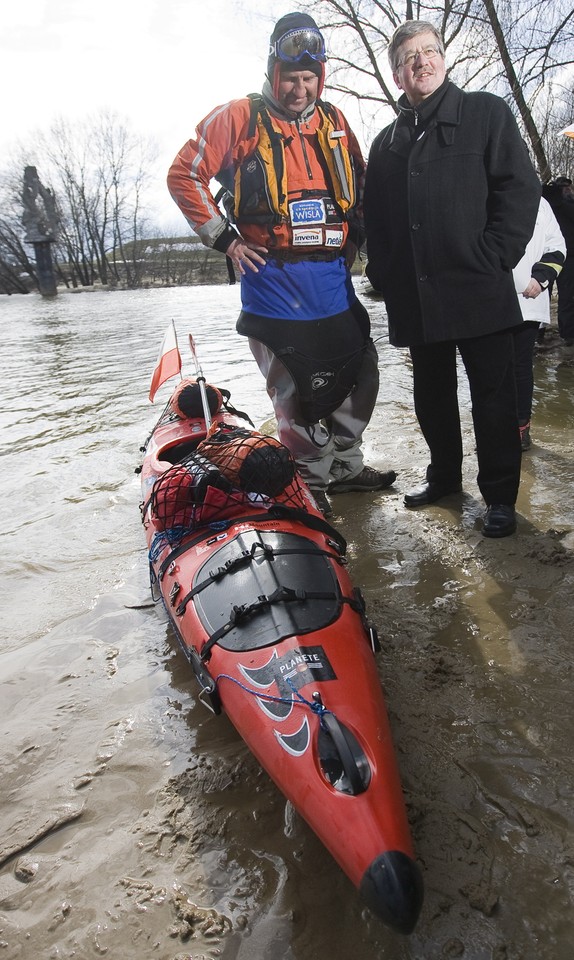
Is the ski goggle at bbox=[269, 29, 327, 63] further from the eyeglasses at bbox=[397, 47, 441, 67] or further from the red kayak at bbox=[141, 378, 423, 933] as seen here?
the red kayak at bbox=[141, 378, 423, 933]

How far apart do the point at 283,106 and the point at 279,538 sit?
82.5 inches

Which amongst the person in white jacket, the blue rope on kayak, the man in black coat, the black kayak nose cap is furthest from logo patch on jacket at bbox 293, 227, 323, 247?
the black kayak nose cap

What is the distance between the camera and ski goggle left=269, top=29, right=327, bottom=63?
8.98 feet

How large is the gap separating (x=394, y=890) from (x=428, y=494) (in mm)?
2270

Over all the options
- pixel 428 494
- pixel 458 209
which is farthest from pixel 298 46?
pixel 428 494

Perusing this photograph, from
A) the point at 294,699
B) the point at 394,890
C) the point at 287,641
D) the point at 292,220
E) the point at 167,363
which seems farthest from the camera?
the point at 167,363

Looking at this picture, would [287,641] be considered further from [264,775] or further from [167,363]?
[167,363]

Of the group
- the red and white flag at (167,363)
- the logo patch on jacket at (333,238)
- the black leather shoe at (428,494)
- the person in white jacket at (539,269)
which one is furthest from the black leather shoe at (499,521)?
the red and white flag at (167,363)

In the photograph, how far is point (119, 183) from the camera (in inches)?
1759

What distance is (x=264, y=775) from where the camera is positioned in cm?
174

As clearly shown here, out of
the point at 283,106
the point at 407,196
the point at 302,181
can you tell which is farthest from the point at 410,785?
the point at 283,106

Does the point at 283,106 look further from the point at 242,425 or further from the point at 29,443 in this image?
the point at 29,443

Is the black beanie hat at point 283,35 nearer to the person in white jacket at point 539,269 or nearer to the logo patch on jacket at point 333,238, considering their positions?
the logo patch on jacket at point 333,238

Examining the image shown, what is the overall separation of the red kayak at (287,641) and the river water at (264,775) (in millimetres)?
184
